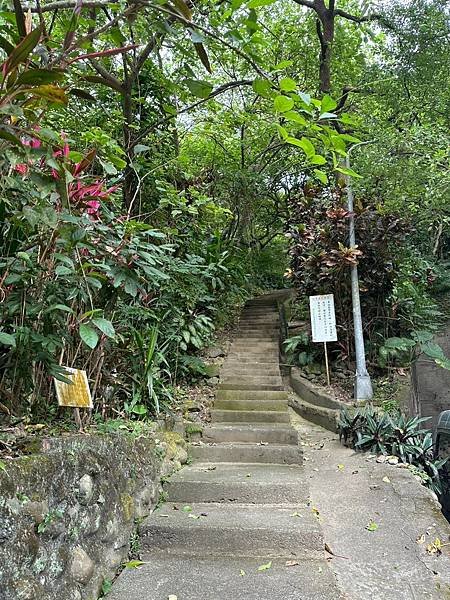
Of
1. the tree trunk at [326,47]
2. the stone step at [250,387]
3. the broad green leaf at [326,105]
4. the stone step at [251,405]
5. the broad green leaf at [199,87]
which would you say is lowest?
the stone step at [251,405]

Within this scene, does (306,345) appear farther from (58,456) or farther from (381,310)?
(58,456)

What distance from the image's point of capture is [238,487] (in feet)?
9.84

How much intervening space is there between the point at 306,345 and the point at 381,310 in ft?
3.52

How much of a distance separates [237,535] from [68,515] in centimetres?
99

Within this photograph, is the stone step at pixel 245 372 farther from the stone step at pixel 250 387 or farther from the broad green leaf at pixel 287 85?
the broad green leaf at pixel 287 85

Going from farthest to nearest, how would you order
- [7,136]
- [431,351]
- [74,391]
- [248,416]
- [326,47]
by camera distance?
[326,47], [431,351], [248,416], [74,391], [7,136]

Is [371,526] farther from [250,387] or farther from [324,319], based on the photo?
[324,319]

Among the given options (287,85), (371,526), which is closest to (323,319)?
(371,526)

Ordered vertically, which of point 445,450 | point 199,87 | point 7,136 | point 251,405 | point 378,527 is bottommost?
point 445,450

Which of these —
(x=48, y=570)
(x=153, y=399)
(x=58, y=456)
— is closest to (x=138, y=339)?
(x=153, y=399)

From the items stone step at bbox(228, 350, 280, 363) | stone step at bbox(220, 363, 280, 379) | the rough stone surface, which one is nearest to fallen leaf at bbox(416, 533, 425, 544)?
the rough stone surface

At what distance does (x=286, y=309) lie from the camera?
317 inches

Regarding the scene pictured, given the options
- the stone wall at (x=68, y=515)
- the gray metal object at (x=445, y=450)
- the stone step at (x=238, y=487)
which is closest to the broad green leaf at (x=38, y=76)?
the stone wall at (x=68, y=515)

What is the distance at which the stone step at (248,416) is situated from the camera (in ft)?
14.9
